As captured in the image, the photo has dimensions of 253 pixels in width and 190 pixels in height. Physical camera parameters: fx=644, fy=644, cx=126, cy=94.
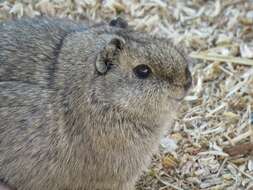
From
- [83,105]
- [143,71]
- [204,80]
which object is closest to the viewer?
[143,71]

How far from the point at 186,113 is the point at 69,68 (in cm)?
156

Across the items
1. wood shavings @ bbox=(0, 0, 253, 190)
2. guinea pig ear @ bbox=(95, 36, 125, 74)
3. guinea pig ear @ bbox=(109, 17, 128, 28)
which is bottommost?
wood shavings @ bbox=(0, 0, 253, 190)

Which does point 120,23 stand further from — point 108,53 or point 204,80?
point 204,80

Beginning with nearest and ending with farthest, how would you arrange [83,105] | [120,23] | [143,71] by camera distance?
[143,71] → [83,105] → [120,23]

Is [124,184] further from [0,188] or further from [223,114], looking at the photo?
[223,114]

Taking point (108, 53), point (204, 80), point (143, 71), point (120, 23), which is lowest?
point (204, 80)

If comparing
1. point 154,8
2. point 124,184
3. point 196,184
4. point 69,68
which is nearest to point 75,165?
point 124,184

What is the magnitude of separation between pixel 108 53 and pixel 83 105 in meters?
0.42

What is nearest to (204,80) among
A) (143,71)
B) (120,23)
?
(120,23)

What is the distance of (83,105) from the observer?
4.56 m

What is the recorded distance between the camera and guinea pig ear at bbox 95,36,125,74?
4438mm

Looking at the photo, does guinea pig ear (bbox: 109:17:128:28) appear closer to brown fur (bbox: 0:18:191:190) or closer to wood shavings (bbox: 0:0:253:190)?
brown fur (bbox: 0:18:191:190)

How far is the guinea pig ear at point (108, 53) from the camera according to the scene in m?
4.44

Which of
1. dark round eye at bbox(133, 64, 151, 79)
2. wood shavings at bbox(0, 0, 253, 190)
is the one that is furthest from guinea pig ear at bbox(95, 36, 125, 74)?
wood shavings at bbox(0, 0, 253, 190)
